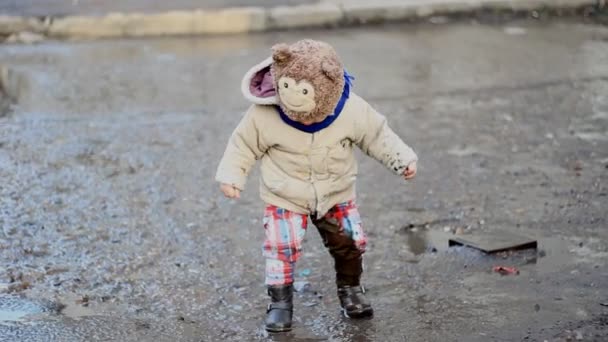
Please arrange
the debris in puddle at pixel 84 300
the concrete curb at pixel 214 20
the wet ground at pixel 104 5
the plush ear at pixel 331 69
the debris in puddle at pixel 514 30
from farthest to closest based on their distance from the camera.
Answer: the wet ground at pixel 104 5 < the debris in puddle at pixel 514 30 < the concrete curb at pixel 214 20 < the debris in puddle at pixel 84 300 < the plush ear at pixel 331 69

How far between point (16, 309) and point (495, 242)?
7.37 feet

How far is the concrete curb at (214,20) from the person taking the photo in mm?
10797

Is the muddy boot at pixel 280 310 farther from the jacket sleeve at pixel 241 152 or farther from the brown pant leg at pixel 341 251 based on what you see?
the jacket sleeve at pixel 241 152

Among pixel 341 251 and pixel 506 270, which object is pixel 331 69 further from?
pixel 506 270

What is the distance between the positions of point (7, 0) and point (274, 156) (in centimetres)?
791

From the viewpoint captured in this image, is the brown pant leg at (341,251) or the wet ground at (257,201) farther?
the wet ground at (257,201)

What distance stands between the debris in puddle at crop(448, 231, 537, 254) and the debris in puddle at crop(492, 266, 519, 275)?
174mm

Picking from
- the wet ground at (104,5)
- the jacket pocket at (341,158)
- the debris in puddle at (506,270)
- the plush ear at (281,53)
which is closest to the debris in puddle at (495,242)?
the debris in puddle at (506,270)

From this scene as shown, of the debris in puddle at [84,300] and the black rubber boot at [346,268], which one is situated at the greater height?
the black rubber boot at [346,268]

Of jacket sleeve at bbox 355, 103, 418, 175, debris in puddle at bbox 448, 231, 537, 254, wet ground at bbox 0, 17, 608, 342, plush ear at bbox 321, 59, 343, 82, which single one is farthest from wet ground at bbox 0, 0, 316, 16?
plush ear at bbox 321, 59, 343, 82

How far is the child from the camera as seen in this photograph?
4.42m

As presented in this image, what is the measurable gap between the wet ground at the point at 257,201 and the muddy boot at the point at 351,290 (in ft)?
0.17

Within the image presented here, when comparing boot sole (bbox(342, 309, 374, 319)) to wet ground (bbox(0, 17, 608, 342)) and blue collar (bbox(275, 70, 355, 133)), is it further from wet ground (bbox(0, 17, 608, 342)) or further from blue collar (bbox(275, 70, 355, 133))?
blue collar (bbox(275, 70, 355, 133))

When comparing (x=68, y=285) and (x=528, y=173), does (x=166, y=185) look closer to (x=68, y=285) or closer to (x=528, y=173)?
(x=68, y=285)
